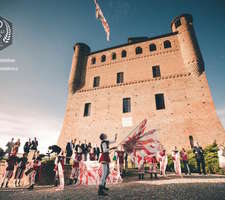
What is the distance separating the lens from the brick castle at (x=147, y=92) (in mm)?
12922

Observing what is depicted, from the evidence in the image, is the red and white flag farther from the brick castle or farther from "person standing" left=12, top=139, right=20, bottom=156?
"person standing" left=12, top=139, right=20, bottom=156

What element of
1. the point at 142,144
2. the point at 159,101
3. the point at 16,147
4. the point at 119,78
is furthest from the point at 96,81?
the point at 142,144

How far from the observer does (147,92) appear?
15766 mm

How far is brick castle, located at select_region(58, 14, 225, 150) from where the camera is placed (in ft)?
42.4

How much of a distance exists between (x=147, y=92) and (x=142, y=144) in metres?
10.5

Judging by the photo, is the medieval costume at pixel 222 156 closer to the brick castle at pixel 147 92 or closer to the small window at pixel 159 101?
the brick castle at pixel 147 92

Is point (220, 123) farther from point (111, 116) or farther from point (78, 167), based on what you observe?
point (78, 167)

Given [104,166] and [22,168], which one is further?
[22,168]

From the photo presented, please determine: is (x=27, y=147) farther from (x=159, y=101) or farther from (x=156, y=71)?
(x=156, y=71)

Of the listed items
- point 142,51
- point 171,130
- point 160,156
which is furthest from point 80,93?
point 160,156

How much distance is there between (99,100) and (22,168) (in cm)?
1074

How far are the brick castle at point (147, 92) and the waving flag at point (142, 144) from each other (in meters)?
7.84

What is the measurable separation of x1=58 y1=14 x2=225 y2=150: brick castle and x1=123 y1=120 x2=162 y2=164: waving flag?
7.84 metres

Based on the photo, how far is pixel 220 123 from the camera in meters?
11.8
